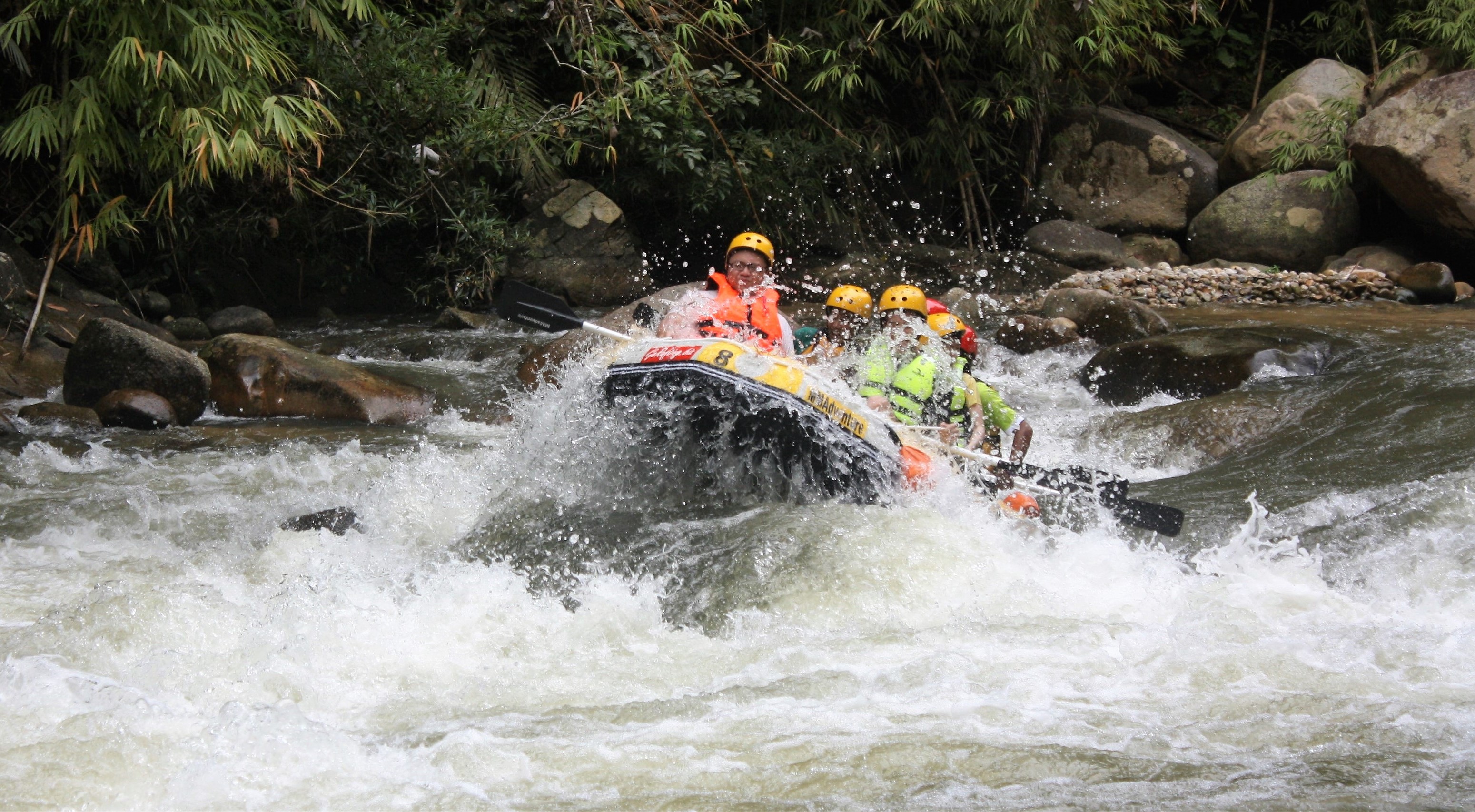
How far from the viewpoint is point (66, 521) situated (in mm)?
4645

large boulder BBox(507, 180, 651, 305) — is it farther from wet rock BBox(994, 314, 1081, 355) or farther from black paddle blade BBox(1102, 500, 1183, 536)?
black paddle blade BBox(1102, 500, 1183, 536)

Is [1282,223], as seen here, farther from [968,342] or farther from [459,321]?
[459,321]

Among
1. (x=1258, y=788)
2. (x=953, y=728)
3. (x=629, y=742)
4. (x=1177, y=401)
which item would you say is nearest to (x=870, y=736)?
(x=953, y=728)

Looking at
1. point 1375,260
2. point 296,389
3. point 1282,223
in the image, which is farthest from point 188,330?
point 1375,260

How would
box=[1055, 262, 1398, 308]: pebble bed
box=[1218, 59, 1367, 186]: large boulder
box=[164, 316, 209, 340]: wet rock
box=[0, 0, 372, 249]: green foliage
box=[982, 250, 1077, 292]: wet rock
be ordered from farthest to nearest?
box=[1218, 59, 1367, 186]: large boulder < box=[982, 250, 1077, 292]: wet rock < box=[1055, 262, 1398, 308]: pebble bed < box=[164, 316, 209, 340]: wet rock < box=[0, 0, 372, 249]: green foliage

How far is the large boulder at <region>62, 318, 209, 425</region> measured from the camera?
21.5 ft

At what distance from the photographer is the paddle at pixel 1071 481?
4.76 meters

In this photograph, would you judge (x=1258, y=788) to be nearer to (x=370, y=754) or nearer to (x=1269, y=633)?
(x=1269, y=633)

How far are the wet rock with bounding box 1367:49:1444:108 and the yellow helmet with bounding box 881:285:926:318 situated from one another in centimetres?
798

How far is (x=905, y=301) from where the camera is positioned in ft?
17.6

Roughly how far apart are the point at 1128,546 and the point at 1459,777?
6.80 ft

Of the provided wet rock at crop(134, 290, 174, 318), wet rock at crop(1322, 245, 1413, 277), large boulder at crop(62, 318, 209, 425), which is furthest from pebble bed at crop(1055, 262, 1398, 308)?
wet rock at crop(134, 290, 174, 318)

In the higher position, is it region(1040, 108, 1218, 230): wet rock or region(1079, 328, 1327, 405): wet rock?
region(1040, 108, 1218, 230): wet rock

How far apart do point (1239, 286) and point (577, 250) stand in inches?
241
